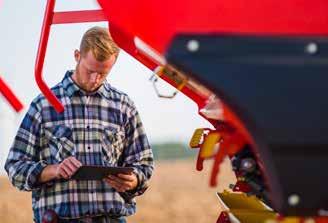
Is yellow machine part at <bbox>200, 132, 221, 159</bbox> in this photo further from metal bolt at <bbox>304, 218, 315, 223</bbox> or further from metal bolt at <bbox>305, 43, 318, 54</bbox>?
metal bolt at <bbox>305, 43, 318, 54</bbox>

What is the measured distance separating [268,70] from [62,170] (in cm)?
149

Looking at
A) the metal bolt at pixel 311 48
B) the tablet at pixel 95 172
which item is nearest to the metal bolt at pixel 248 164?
the metal bolt at pixel 311 48

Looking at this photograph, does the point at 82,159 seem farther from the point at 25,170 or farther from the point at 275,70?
the point at 275,70

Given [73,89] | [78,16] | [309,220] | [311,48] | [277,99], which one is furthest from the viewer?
[73,89]

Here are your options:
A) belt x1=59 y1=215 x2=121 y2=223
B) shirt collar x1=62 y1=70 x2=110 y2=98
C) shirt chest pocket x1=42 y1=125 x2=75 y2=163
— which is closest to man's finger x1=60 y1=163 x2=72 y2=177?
shirt chest pocket x1=42 y1=125 x2=75 y2=163

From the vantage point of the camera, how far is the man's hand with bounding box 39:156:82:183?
3789 mm

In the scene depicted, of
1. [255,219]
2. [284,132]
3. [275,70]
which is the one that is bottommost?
[255,219]

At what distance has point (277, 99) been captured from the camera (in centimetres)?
258

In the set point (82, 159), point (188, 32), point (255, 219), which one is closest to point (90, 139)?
point (82, 159)

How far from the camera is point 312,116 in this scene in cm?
260

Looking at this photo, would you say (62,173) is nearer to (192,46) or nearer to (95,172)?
(95,172)

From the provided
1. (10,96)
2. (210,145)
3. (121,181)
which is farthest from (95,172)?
(210,145)

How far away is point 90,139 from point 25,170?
332mm

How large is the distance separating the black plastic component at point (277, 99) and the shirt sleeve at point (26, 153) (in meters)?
1.59
